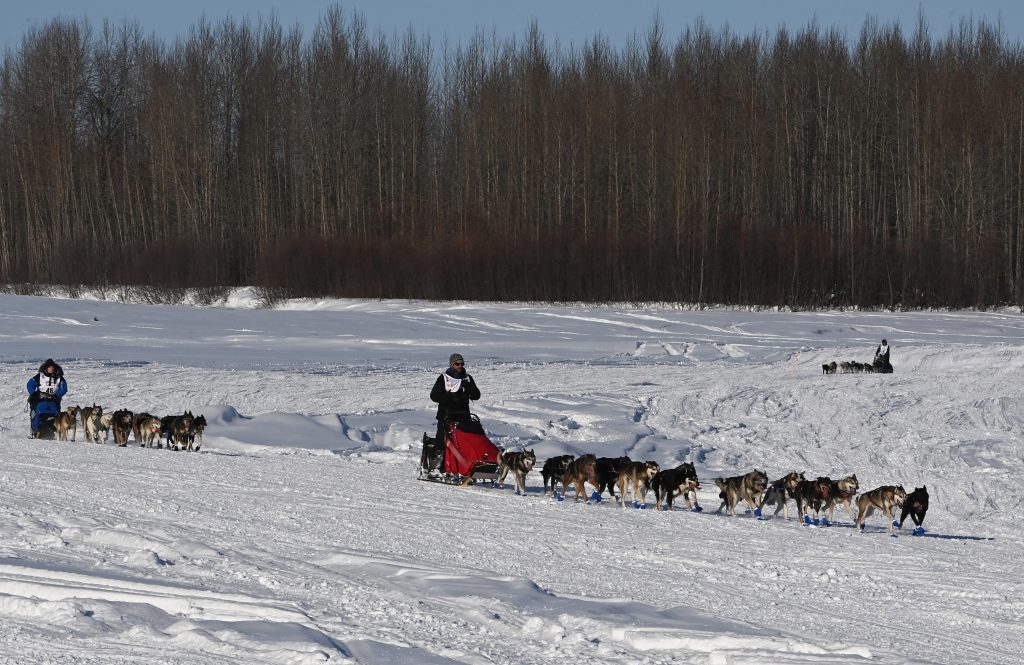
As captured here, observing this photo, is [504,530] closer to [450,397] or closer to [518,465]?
[518,465]

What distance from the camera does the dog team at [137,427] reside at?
54.0ft

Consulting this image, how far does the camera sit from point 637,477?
12.0 meters

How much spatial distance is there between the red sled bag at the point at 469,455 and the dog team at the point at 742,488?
15 cm

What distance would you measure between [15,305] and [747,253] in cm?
2756

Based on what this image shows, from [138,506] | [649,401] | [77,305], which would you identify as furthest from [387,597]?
[77,305]

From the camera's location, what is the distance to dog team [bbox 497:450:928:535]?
10.8m

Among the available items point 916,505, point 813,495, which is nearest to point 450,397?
point 813,495

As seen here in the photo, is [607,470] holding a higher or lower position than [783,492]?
higher

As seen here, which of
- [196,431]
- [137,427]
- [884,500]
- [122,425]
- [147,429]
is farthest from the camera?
[122,425]

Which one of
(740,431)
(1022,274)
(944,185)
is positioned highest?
(944,185)

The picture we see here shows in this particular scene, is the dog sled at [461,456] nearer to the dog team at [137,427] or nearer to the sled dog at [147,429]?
the dog team at [137,427]

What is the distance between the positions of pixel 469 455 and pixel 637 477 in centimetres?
199

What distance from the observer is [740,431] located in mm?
18078

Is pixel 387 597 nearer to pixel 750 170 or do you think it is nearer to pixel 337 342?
pixel 337 342
